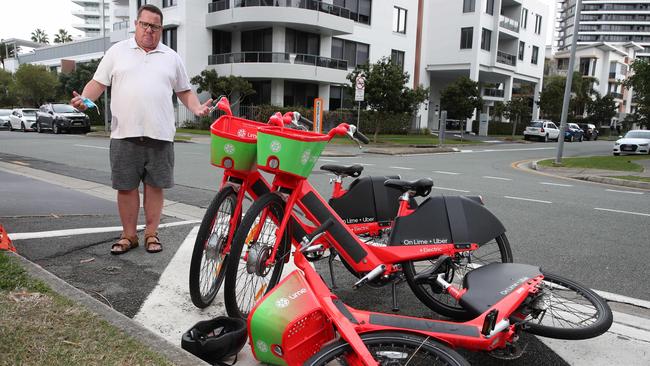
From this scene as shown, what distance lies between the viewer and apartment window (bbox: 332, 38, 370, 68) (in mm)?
36875

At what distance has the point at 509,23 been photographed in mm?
45312

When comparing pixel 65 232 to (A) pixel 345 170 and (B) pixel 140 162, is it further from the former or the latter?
(A) pixel 345 170

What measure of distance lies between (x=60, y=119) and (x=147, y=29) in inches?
1093

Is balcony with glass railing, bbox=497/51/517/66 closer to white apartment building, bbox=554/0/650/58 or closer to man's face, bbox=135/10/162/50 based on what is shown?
man's face, bbox=135/10/162/50

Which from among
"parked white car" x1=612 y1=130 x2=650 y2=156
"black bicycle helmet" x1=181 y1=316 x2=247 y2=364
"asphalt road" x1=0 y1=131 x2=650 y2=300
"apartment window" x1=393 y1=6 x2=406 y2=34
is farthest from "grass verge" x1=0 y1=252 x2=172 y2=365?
"apartment window" x1=393 y1=6 x2=406 y2=34

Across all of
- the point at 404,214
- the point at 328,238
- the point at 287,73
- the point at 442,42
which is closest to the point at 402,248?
the point at 404,214

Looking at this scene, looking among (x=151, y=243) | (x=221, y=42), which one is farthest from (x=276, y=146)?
(x=221, y=42)

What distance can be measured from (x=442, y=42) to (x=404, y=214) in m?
43.9

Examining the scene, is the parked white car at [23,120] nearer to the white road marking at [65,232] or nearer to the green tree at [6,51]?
the white road marking at [65,232]

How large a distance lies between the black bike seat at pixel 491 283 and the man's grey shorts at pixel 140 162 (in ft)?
9.46

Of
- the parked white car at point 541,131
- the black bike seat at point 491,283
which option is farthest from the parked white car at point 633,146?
the black bike seat at point 491,283

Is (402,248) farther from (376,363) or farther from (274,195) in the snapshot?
(376,363)

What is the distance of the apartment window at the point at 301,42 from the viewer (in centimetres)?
3419

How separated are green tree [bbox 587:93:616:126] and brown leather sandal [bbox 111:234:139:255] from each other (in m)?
71.5
